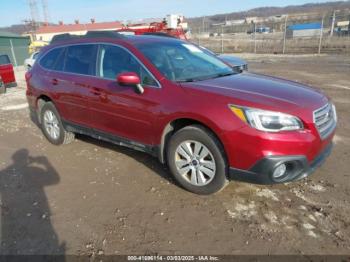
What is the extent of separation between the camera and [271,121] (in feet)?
10.2

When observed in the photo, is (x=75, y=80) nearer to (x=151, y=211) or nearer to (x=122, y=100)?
(x=122, y=100)

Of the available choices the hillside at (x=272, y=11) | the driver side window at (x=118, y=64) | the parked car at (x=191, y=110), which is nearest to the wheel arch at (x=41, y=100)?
the parked car at (x=191, y=110)

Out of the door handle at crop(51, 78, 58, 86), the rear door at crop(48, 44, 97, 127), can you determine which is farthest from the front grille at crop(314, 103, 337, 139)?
the door handle at crop(51, 78, 58, 86)

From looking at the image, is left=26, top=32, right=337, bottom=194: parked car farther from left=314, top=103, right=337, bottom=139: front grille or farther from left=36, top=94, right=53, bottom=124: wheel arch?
left=36, top=94, right=53, bottom=124: wheel arch

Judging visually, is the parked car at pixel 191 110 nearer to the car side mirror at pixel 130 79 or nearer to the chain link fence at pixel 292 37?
the car side mirror at pixel 130 79

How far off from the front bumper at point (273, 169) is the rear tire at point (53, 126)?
11.1ft

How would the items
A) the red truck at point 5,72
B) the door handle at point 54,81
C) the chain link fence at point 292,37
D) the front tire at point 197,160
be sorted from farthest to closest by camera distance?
Result: the chain link fence at point 292,37 < the red truck at point 5,72 < the door handle at point 54,81 < the front tire at point 197,160

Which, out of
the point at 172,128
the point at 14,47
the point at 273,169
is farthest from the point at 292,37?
the point at 273,169

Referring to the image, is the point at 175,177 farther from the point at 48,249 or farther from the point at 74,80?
the point at 74,80

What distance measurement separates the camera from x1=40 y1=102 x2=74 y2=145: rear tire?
552 cm

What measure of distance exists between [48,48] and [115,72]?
2.07 m

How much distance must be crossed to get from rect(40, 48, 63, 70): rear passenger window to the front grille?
413cm

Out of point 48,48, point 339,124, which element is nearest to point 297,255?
point 339,124

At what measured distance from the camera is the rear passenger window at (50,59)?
539cm
